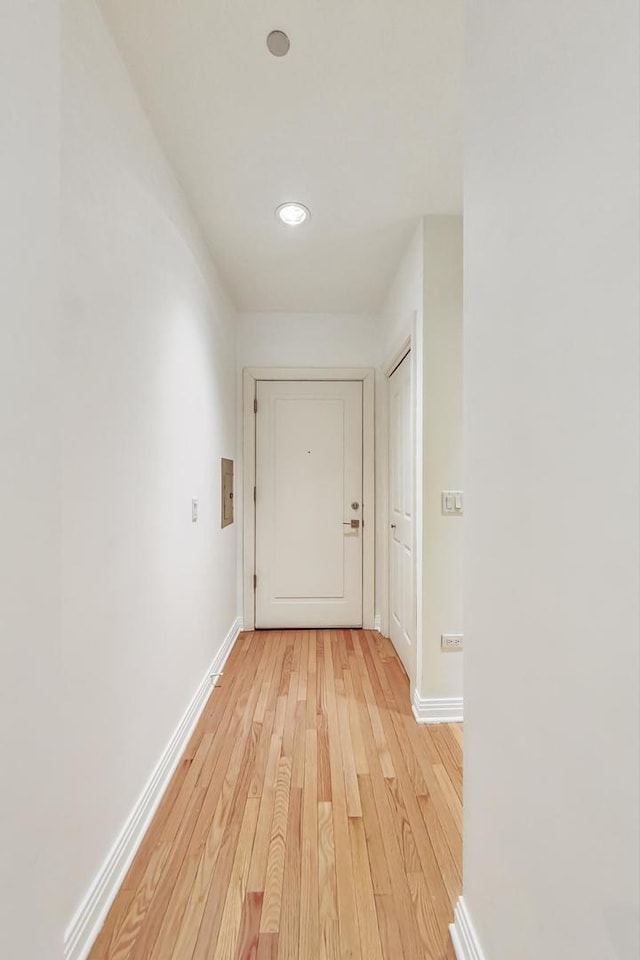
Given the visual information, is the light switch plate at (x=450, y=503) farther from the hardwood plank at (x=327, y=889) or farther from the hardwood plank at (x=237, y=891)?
the hardwood plank at (x=237, y=891)

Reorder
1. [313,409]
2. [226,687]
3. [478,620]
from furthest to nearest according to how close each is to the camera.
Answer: [313,409], [226,687], [478,620]

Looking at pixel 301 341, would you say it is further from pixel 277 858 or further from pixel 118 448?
pixel 277 858

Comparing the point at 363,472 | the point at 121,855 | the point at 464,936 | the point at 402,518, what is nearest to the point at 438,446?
the point at 402,518

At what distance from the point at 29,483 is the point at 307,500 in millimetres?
2717

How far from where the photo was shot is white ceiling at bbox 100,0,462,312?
1.26 meters

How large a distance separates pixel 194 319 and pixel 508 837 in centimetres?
227

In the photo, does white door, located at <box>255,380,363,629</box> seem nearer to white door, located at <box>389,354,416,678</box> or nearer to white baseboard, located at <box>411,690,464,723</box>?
white door, located at <box>389,354,416,678</box>

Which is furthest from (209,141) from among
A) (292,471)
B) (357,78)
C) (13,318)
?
(292,471)

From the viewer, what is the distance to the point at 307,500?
343 cm

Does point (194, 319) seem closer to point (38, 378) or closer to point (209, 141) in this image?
point (209, 141)

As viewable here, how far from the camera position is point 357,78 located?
4.71 ft

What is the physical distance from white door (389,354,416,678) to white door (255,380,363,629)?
1.31ft

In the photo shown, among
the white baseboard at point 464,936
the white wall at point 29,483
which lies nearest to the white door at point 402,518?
the white baseboard at point 464,936

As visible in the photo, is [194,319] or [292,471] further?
[292,471]
